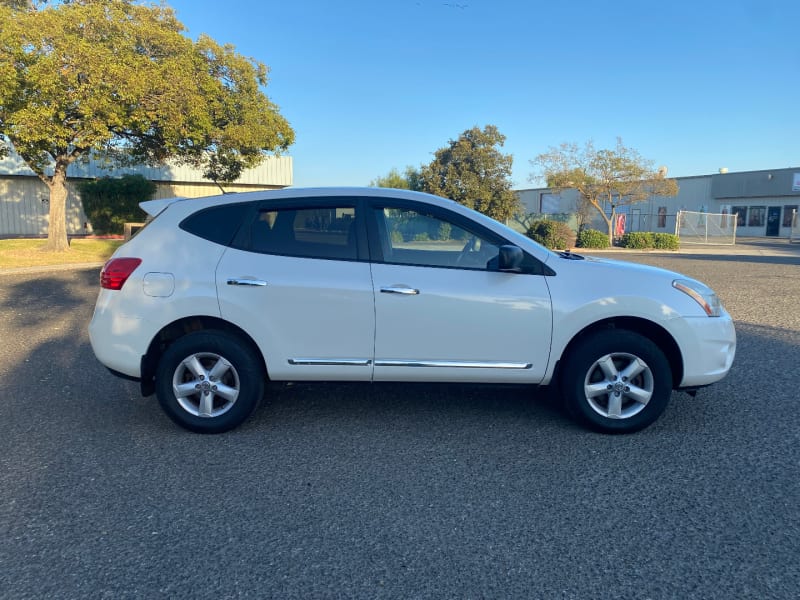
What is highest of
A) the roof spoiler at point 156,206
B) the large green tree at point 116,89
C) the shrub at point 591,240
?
the large green tree at point 116,89

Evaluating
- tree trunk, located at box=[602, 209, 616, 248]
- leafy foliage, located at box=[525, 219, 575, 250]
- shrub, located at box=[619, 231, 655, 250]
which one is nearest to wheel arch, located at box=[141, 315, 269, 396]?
leafy foliage, located at box=[525, 219, 575, 250]

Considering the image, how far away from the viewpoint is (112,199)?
29.7 m

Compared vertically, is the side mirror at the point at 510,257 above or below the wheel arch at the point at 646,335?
above

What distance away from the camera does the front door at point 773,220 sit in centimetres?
4483

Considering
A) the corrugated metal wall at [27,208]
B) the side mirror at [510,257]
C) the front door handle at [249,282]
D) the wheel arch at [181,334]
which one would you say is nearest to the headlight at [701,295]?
the side mirror at [510,257]

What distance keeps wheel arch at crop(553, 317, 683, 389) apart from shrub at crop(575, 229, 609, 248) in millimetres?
28289

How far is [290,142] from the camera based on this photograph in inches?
894

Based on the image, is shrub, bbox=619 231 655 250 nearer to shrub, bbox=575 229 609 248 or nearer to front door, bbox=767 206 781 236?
shrub, bbox=575 229 609 248

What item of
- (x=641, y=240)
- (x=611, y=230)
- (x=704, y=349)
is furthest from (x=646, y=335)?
(x=611, y=230)

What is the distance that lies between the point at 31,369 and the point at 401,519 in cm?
480

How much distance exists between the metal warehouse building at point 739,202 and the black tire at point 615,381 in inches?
1606

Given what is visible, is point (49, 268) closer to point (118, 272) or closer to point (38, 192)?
point (118, 272)

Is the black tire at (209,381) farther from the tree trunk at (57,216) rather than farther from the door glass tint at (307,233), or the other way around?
the tree trunk at (57,216)

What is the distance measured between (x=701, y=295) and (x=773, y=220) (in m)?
49.4
